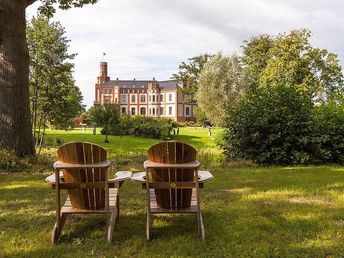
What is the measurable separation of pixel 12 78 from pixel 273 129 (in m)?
7.40

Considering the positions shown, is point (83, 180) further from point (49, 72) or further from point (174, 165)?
point (49, 72)

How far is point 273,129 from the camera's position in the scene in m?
11.3

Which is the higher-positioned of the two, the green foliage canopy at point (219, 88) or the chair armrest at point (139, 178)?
the green foliage canopy at point (219, 88)

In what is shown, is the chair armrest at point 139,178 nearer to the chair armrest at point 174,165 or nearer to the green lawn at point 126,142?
the chair armrest at point 174,165

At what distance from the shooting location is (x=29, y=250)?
12.8 ft

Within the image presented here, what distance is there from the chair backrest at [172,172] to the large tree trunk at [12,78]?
6604 mm

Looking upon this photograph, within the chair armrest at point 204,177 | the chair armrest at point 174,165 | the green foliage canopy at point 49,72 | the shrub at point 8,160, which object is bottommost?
the shrub at point 8,160

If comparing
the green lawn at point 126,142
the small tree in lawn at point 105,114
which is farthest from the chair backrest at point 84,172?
the small tree in lawn at point 105,114

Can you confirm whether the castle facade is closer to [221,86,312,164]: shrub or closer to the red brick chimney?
the red brick chimney

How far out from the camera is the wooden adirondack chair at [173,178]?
4227 millimetres

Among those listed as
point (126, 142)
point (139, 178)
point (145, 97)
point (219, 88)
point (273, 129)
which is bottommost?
point (126, 142)

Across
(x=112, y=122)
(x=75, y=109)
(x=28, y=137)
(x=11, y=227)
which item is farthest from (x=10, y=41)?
(x=112, y=122)

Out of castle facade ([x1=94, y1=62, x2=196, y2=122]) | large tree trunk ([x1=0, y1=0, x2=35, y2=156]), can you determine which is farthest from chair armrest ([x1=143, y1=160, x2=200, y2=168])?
castle facade ([x1=94, y1=62, x2=196, y2=122])

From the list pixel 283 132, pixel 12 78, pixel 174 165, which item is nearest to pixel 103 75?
pixel 12 78
